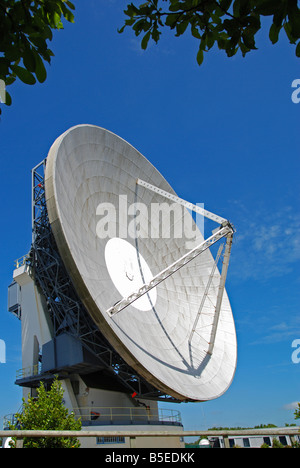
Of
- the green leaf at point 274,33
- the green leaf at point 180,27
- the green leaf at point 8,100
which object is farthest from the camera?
the green leaf at point 180,27

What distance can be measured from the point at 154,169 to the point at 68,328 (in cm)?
1558

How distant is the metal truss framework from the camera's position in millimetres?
22891

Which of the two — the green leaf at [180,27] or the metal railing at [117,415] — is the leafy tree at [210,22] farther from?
the metal railing at [117,415]

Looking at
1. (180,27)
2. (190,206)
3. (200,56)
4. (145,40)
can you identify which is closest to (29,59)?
(145,40)

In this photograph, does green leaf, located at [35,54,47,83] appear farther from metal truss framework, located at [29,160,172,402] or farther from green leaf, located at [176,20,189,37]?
metal truss framework, located at [29,160,172,402]

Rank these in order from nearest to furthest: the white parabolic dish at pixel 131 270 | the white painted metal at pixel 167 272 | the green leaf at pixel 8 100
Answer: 1. the green leaf at pixel 8 100
2. the white parabolic dish at pixel 131 270
3. the white painted metal at pixel 167 272

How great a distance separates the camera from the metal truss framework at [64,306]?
22.9 meters

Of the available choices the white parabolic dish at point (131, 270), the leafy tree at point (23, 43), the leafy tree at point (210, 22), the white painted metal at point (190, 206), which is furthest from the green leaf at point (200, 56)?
the white painted metal at point (190, 206)

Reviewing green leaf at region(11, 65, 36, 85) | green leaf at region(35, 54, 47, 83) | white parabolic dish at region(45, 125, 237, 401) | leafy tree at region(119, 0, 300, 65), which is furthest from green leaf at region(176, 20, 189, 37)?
white parabolic dish at region(45, 125, 237, 401)

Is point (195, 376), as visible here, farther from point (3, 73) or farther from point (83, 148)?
point (3, 73)

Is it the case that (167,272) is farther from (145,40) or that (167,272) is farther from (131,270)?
(145,40)

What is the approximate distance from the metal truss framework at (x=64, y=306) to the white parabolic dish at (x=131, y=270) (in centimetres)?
228

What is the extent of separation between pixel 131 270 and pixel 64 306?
5418 mm

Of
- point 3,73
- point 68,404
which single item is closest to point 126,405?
point 68,404
